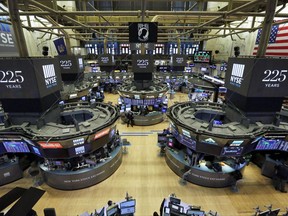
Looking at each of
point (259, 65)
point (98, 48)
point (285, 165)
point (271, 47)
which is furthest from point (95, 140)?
point (98, 48)

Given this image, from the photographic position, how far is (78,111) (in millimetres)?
11539

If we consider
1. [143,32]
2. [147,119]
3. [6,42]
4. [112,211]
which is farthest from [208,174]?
[6,42]

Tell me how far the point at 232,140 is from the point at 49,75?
30.9 feet

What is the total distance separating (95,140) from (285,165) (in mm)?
9815

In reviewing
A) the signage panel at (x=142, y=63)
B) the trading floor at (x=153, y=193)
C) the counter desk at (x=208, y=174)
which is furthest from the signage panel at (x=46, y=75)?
the signage panel at (x=142, y=63)

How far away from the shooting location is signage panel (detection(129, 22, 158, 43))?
28.7 feet

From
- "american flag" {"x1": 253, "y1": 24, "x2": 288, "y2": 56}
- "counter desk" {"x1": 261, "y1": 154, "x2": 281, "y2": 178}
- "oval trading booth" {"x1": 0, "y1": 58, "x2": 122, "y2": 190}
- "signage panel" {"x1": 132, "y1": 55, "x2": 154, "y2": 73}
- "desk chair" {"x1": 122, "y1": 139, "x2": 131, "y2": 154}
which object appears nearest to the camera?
"oval trading booth" {"x1": 0, "y1": 58, "x2": 122, "y2": 190}

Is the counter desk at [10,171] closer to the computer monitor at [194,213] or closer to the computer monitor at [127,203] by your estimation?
the computer monitor at [127,203]

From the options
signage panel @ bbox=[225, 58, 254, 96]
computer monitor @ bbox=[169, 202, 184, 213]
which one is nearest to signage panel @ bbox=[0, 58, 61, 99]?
computer monitor @ bbox=[169, 202, 184, 213]

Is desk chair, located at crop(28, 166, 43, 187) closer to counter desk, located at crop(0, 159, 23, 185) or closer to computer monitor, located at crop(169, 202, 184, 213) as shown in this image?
counter desk, located at crop(0, 159, 23, 185)

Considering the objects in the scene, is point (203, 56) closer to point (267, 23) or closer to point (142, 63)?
point (142, 63)

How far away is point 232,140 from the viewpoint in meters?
7.54

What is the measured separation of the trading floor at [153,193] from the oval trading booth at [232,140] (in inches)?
23.8

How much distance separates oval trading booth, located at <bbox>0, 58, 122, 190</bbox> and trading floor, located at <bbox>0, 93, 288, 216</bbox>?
1.88ft
